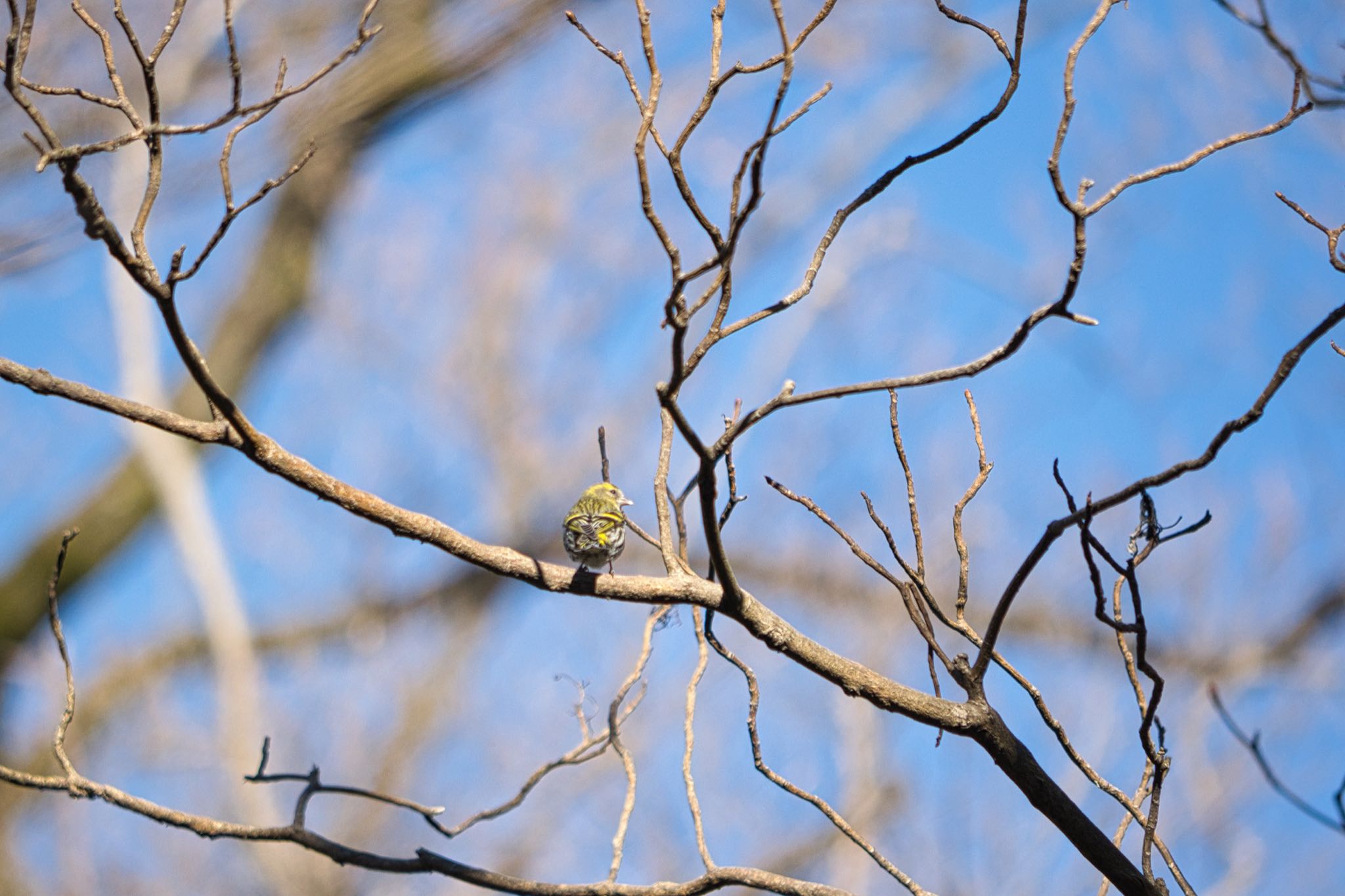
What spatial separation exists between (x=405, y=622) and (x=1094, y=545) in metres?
10.3

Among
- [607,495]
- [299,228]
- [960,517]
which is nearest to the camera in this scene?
[960,517]

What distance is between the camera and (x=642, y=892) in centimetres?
232

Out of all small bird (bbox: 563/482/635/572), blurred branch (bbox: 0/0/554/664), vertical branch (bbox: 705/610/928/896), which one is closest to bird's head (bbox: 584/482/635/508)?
small bird (bbox: 563/482/635/572)

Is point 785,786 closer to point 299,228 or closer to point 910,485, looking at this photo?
point 910,485

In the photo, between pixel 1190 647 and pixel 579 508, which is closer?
pixel 579 508

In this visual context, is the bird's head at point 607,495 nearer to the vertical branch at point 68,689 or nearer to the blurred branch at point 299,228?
the vertical branch at point 68,689

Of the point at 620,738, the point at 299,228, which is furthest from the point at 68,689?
the point at 299,228

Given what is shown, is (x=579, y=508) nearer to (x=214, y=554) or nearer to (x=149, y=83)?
(x=149, y=83)

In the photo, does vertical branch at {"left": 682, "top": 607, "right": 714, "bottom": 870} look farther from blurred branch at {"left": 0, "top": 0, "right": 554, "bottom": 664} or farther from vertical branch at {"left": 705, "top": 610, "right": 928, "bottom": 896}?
blurred branch at {"left": 0, "top": 0, "right": 554, "bottom": 664}

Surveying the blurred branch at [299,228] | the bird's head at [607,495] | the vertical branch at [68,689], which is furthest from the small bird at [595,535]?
the blurred branch at [299,228]

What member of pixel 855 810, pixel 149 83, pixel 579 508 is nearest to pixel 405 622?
pixel 855 810

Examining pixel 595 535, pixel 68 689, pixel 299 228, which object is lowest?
pixel 68 689

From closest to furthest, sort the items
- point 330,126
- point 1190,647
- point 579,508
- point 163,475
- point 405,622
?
point 579,508
point 330,126
point 163,475
point 1190,647
point 405,622

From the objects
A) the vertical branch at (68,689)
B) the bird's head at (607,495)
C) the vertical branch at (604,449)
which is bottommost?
the vertical branch at (68,689)
